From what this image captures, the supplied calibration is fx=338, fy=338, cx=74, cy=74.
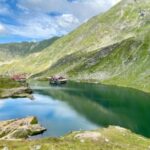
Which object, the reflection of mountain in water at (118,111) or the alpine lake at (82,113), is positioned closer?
the alpine lake at (82,113)

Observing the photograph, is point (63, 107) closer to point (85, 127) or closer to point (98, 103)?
point (98, 103)

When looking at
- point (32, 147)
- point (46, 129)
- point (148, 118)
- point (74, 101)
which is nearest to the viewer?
point (32, 147)

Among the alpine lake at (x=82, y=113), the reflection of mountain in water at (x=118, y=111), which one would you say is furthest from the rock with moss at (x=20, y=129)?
the reflection of mountain in water at (x=118, y=111)

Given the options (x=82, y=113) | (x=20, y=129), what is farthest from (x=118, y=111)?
(x=20, y=129)

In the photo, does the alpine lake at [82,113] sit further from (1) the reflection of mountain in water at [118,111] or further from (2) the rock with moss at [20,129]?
(2) the rock with moss at [20,129]

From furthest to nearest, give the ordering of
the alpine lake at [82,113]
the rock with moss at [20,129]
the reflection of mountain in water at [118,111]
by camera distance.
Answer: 1. the reflection of mountain in water at [118,111]
2. the alpine lake at [82,113]
3. the rock with moss at [20,129]

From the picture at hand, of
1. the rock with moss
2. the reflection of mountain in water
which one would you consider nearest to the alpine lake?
the reflection of mountain in water

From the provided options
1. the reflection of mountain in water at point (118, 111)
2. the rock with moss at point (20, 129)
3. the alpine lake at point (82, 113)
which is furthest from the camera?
the reflection of mountain in water at point (118, 111)

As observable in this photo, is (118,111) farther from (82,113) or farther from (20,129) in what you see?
(20,129)

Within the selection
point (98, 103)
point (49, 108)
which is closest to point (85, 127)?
point (49, 108)

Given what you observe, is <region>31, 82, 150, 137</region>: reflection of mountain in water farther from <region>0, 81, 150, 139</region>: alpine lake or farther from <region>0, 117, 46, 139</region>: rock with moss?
<region>0, 117, 46, 139</region>: rock with moss
